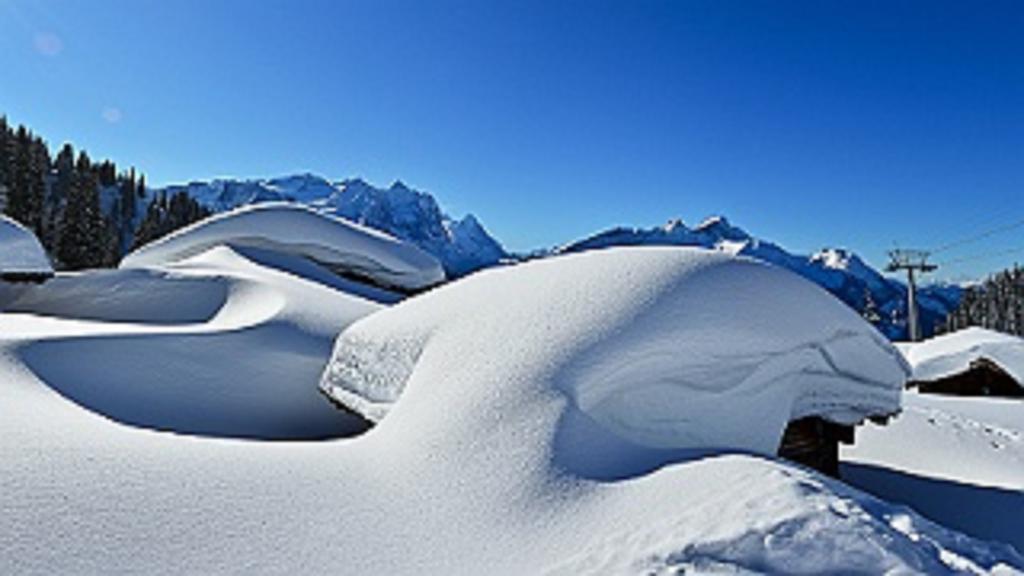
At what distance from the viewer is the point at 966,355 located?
59.8 feet

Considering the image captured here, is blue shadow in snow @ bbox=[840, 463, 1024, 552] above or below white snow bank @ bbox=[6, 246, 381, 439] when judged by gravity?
below

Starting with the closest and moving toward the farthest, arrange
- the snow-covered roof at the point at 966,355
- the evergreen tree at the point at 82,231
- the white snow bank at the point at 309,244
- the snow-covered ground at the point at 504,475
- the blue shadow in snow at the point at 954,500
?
the snow-covered ground at the point at 504,475, the blue shadow in snow at the point at 954,500, the white snow bank at the point at 309,244, the snow-covered roof at the point at 966,355, the evergreen tree at the point at 82,231

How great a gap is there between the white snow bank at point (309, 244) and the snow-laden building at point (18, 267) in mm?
2874

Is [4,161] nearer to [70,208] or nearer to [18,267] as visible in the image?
[70,208]

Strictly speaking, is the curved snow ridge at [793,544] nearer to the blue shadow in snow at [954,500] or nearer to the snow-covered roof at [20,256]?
the blue shadow in snow at [954,500]

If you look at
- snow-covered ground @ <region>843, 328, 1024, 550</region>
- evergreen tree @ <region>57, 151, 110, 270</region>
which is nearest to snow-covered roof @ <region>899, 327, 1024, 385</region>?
snow-covered ground @ <region>843, 328, 1024, 550</region>

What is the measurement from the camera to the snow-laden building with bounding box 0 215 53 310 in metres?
11.8

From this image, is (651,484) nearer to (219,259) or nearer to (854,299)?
(219,259)

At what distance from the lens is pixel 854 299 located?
17800 cm

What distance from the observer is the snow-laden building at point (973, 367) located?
1752cm

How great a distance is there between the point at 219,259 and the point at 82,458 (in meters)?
12.5

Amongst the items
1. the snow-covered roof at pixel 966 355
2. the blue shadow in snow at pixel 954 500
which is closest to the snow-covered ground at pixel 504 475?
the blue shadow in snow at pixel 954 500

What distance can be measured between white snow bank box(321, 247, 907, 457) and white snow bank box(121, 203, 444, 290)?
36.1 ft

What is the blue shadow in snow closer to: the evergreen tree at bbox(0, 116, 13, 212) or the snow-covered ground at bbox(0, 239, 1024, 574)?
the snow-covered ground at bbox(0, 239, 1024, 574)
